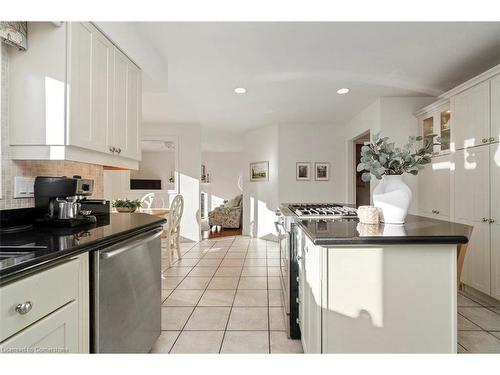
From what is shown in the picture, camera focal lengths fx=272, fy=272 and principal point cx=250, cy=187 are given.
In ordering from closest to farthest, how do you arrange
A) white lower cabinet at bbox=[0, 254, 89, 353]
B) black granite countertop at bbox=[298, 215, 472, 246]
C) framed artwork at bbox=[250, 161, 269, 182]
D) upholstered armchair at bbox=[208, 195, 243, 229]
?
white lower cabinet at bbox=[0, 254, 89, 353], black granite countertop at bbox=[298, 215, 472, 246], framed artwork at bbox=[250, 161, 269, 182], upholstered armchair at bbox=[208, 195, 243, 229]

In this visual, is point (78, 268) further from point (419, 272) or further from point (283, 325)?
point (283, 325)

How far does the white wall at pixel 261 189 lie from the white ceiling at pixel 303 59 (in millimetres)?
1622

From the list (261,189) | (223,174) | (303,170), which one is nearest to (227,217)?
(261,189)

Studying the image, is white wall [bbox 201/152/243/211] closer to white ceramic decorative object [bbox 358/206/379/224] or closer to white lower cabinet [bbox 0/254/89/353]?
white ceramic decorative object [bbox 358/206/379/224]

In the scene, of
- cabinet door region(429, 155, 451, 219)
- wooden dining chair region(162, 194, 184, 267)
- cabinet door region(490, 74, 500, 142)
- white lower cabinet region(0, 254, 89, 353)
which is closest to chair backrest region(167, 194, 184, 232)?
wooden dining chair region(162, 194, 184, 267)

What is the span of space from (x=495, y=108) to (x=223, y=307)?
10.2 ft

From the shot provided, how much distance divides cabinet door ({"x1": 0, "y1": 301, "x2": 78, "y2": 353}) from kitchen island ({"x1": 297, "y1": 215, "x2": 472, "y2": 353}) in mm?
1006

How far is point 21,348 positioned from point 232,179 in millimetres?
9579

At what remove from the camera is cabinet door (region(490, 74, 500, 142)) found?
248 cm

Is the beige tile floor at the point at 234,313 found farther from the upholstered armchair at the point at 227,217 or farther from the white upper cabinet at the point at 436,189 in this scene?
the upholstered armchair at the point at 227,217

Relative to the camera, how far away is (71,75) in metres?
1.48

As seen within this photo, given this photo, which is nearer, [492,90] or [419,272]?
[419,272]
